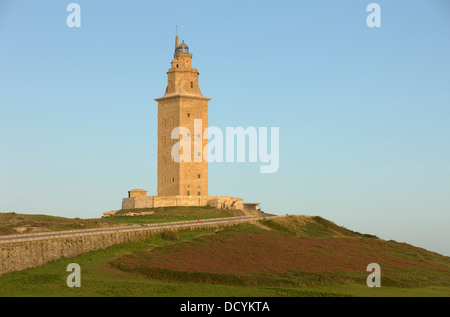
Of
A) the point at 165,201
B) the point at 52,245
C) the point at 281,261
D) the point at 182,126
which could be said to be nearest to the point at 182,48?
the point at 182,126

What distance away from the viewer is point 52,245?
173 feet

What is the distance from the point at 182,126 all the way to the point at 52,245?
5393 cm

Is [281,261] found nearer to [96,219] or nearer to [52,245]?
[52,245]

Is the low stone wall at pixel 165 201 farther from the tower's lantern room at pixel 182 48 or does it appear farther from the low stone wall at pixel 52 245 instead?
the low stone wall at pixel 52 245

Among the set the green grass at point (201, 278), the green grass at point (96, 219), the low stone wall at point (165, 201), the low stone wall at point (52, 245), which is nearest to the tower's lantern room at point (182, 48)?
the low stone wall at point (165, 201)

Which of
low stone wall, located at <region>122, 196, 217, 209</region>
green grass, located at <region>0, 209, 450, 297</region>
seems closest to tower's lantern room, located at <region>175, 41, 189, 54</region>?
low stone wall, located at <region>122, 196, 217, 209</region>

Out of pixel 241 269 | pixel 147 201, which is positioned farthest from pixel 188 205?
pixel 241 269

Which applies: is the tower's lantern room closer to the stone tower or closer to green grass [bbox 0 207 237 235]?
the stone tower

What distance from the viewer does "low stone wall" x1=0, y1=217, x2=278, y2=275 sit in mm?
48650

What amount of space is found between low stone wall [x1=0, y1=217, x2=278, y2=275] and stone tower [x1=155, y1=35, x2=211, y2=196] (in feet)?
130

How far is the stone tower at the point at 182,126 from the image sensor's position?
105500 millimetres
